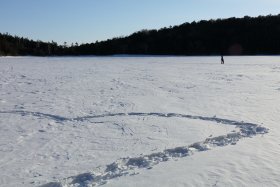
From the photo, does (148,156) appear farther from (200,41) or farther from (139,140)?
(200,41)

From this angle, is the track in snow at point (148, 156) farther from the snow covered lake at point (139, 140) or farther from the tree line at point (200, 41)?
the tree line at point (200, 41)

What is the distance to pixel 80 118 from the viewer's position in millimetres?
9250

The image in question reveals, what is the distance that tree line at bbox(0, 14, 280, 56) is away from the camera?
234 ft

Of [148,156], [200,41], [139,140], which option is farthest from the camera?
[200,41]

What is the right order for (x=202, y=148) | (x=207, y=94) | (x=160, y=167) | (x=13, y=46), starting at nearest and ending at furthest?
(x=160, y=167) → (x=202, y=148) → (x=207, y=94) → (x=13, y=46)

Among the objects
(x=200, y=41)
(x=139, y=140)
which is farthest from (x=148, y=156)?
(x=200, y=41)

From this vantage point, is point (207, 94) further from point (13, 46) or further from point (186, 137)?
point (13, 46)

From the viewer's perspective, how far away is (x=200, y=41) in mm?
75625

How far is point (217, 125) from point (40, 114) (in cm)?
411

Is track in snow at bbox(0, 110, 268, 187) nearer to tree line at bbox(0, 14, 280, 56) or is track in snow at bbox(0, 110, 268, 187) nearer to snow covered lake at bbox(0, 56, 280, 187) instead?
snow covered lake at bbox(0, 56, 280, 187)

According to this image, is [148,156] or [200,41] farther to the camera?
[200,41]

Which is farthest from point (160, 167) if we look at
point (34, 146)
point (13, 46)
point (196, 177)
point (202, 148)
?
point (13, 46)

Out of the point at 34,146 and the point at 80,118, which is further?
the point at 80,118

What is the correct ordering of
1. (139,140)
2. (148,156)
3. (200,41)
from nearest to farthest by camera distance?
(148,156) < (139,140) < (200,41)
